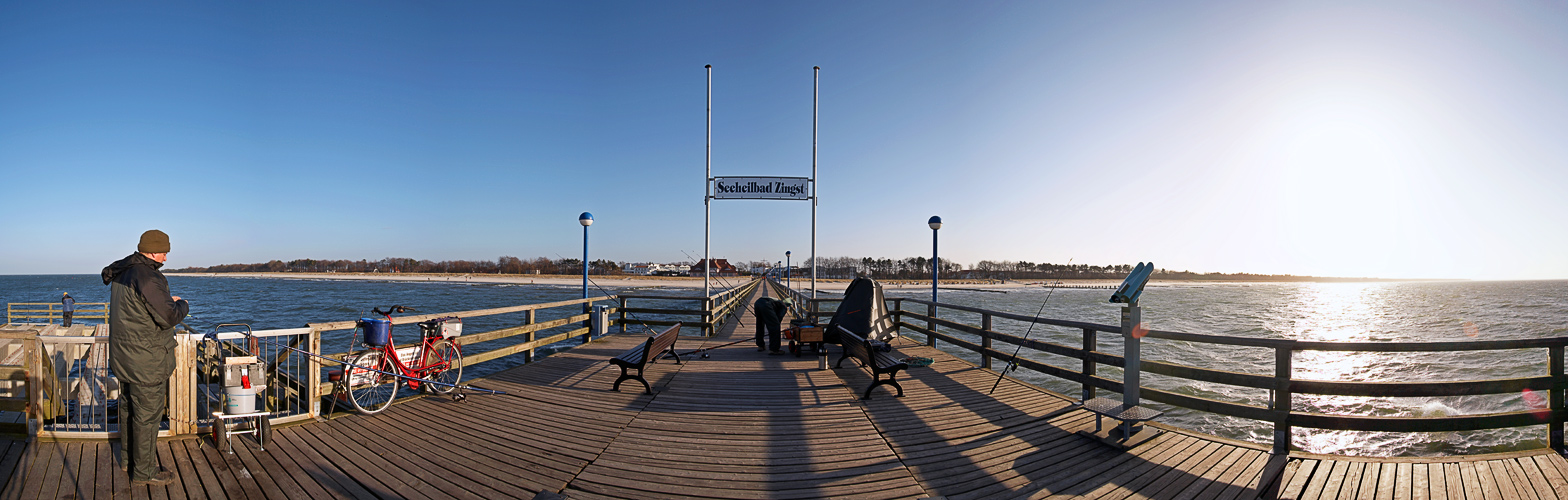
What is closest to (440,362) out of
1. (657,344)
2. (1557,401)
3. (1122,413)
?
(657,344)

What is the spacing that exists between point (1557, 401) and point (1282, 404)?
2139 mm

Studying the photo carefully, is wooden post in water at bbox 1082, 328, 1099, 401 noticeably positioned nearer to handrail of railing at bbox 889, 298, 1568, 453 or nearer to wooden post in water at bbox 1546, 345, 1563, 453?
handrail of railing at bbox 889, 298, 1568, 453

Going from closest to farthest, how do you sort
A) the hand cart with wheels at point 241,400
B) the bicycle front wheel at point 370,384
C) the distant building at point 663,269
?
1. the hand cart with wheels at point 241,400
2. the bicycle front wheel at point 370,384
3. the distant building at point 663,269

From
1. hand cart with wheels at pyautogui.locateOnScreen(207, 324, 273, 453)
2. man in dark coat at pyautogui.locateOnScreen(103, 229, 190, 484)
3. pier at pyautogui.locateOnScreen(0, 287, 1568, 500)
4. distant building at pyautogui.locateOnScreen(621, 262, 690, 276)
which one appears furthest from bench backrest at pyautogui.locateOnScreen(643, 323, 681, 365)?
distant building at pyautogui.locateOnScreen(621, 262, 690, 276)

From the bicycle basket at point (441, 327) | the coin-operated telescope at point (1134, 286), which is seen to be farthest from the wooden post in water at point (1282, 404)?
the bicycle basket at point (441, 327)

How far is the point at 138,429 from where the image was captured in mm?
3385

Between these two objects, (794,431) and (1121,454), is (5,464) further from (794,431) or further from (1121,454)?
(1121,454)

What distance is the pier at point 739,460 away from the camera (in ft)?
11.1

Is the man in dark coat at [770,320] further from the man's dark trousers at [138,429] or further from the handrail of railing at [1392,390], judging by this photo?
the man's dark trousers at [138,429]

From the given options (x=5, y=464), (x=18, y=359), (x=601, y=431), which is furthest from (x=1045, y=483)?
(x=18, y=359)

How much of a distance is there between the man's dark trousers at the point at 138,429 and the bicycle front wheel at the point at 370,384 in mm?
1279

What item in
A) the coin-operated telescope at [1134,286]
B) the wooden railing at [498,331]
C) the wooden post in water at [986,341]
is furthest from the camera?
the wooden post in water at [986,341]

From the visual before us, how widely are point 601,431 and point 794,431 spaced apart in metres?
1.58

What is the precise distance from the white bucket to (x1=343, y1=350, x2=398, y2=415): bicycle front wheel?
0.75 meters
